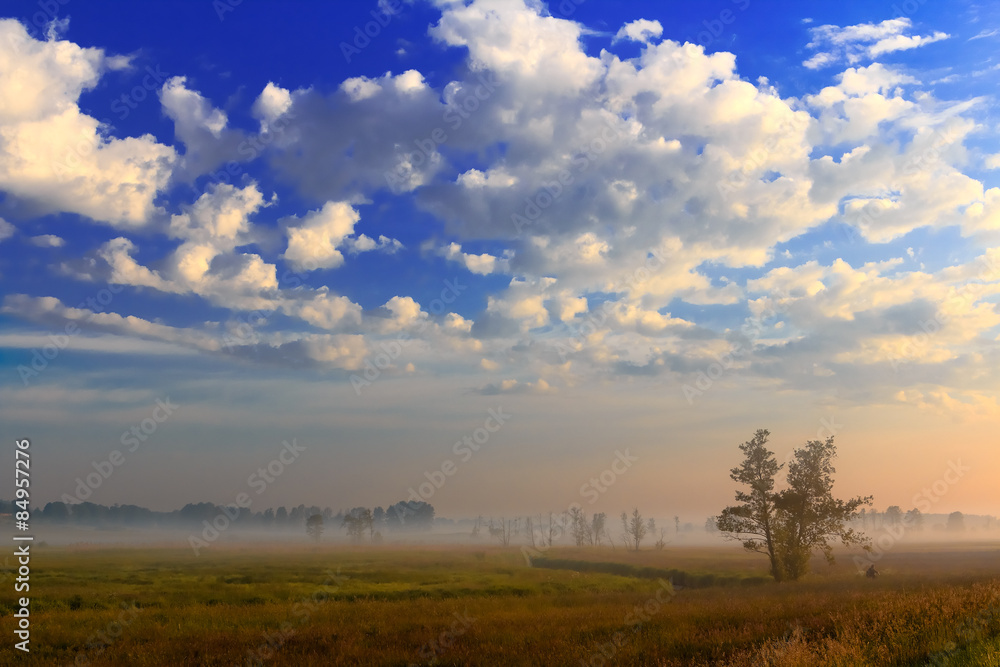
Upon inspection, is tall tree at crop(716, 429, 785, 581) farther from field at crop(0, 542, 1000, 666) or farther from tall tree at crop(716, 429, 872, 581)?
field at crop(0, 542, 1000, 666)

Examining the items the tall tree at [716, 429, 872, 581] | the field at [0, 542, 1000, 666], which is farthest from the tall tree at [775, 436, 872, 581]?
the field at [0, 542, 1000, 666]

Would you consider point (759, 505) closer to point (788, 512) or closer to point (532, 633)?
point (788, 512)

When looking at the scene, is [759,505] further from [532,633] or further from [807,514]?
[532,633]

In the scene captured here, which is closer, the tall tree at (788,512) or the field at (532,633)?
the field at (532,633)

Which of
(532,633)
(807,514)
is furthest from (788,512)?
(532,633)

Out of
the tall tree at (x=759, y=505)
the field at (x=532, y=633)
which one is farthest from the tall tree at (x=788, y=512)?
the field at (x=532, y=633)

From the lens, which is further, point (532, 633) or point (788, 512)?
point (788, 512)

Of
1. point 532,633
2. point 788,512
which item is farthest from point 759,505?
point 532,633

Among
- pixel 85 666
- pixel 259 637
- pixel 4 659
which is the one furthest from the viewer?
pixel 259 637

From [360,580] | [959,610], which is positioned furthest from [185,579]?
[959,610]

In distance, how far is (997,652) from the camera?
9.22 meters

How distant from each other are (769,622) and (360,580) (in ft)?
133

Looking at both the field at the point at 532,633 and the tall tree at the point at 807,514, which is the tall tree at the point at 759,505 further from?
the field at the point at 532,633

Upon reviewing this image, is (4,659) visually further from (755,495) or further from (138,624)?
(755,495)
